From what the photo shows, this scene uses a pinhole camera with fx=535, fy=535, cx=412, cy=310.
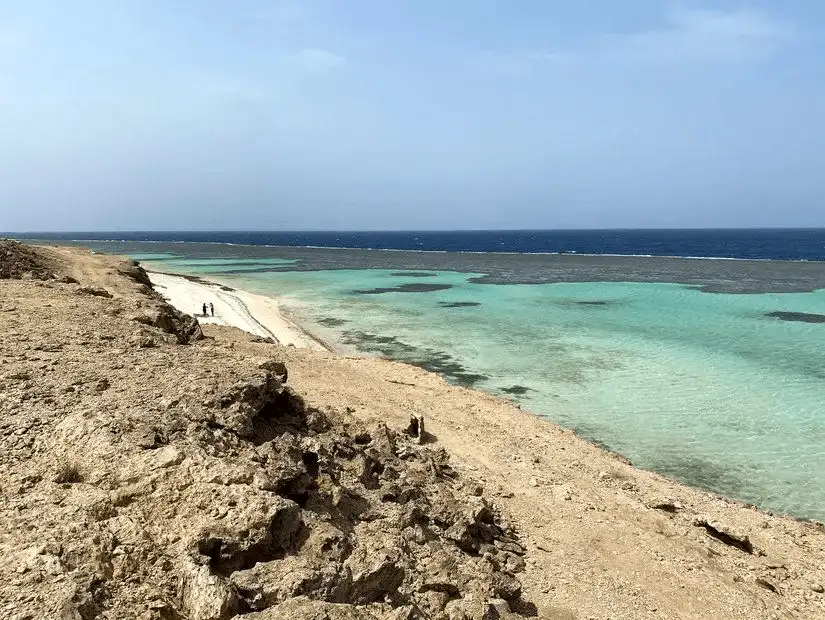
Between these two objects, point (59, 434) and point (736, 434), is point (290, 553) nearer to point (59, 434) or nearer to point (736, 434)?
point (59, 434)

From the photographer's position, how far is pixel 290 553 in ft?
12.6

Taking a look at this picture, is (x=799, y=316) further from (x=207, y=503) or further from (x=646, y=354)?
(x=207, y=503)

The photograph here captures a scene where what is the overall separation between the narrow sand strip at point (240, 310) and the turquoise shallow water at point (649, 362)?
1.59 metres

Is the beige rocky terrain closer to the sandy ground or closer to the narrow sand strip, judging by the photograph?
the sandy ground

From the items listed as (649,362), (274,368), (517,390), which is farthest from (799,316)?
(274,368)

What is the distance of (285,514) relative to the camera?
3.98m

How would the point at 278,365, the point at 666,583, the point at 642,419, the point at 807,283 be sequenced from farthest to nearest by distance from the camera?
the point at 807,283 → the point at 642,419 → the point at 278,365 → the point at 666,583

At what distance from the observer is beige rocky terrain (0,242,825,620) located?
11.0 ft

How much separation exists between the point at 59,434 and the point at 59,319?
146 inches

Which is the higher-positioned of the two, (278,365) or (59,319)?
(59,319)

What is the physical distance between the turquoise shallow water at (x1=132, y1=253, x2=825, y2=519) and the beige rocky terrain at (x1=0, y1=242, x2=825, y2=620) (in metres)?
2.68

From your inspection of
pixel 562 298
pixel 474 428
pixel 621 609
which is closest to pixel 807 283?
pixel 562 298

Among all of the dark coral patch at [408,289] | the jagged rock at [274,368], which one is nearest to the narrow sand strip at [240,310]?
the dark coral patch at [408,289]

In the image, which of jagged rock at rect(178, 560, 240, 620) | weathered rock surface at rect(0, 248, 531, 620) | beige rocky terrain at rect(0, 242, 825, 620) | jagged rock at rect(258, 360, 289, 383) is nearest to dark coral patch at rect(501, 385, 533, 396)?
beige rocky terrain at rect(0, 242, 825, 620)
